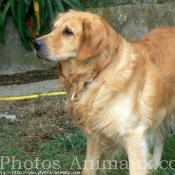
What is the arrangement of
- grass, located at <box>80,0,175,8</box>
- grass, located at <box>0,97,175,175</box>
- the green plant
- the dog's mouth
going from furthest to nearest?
1. grass, located at <box>80,0,175,8</box>
2. the green plant
3. grass, located at <box>0,97,175,175</box>
4. the dog's mouth

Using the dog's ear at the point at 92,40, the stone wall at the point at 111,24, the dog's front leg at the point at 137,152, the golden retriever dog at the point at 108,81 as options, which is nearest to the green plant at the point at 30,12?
the stone wall at the point at 111,24

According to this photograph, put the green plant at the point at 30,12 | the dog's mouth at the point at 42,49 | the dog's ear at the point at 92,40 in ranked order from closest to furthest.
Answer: the dog's ear at the point at 92,40 → the dog's mouth at the point at 42,49 → the green plant at the point at 30,12

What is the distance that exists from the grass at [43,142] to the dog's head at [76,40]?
49.5 inches

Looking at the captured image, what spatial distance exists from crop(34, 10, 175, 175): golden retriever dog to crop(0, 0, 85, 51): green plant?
142 inches

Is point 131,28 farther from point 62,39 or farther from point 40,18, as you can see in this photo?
point 62,39

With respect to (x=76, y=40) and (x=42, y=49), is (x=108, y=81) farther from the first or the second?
(x=42, y=49)

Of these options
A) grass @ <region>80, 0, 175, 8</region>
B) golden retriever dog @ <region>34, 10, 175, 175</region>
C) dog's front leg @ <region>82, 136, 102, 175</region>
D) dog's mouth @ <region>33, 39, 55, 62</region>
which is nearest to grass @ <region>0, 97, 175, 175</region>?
dog's front leg @ <region>82, 136, 102, 175</region>

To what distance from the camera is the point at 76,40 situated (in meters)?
4.38

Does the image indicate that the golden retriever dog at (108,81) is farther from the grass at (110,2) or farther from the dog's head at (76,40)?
the grass at (110,2)

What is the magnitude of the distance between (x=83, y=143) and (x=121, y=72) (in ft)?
4.86

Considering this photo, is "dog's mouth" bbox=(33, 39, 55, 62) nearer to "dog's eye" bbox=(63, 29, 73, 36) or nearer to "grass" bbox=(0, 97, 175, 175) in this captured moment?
"dog's eye" bbox=(63, 29, 73, 36)

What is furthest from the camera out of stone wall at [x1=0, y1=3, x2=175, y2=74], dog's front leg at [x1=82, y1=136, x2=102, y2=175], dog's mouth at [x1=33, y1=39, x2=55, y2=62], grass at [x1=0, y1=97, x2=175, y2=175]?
stone wall at [x1=0, y1=3, x2=175, y2=74]

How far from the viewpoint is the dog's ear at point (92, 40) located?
4.30 meters

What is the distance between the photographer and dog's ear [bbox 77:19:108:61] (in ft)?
14.1
